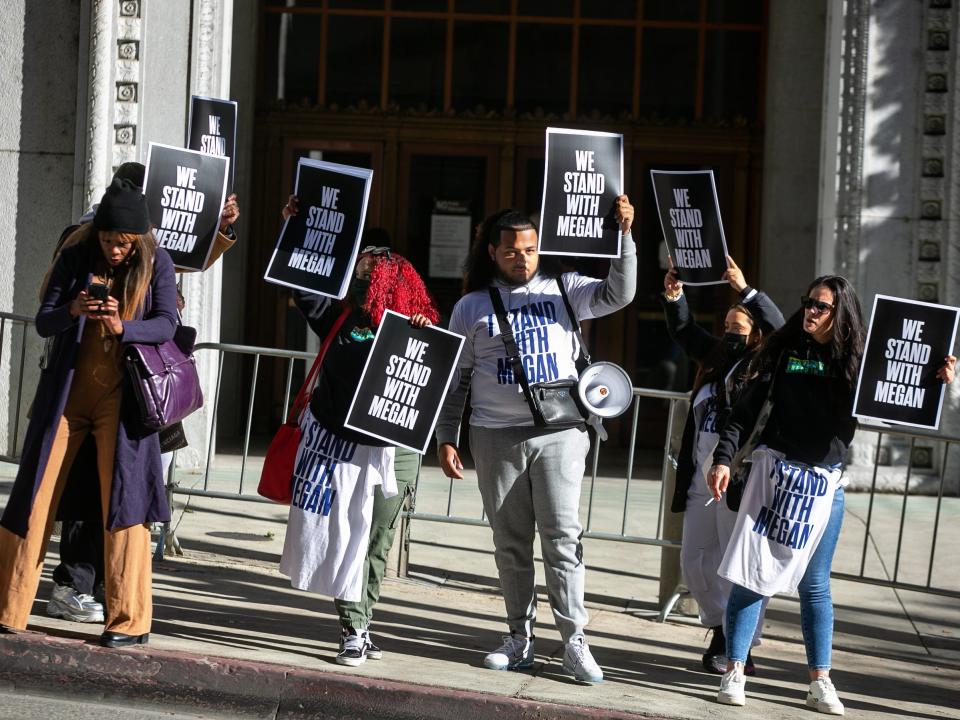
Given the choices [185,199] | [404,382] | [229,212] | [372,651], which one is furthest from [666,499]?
[185,199]

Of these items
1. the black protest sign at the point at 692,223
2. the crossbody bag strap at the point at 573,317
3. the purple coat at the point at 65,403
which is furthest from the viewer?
the black protest sign at the point at 692,223

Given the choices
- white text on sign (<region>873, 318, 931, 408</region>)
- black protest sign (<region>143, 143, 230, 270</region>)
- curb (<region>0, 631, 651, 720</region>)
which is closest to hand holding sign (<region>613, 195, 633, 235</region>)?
white text on sign (<region>873, 318, 931, 408</region>)

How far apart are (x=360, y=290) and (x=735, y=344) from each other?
1.89m

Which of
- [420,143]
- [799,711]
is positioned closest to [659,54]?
[420,143]

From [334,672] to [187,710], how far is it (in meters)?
0.61

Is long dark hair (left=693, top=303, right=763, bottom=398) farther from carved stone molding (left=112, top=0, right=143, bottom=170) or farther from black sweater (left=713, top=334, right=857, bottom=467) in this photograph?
carved stone molding (left=112, top=0, right=143, bottom=170)

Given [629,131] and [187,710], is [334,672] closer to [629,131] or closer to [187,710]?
[187,710]

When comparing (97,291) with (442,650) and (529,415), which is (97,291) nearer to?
(529,415)

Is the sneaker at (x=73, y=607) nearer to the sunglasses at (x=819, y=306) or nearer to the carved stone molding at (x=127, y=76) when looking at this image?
the sunglasses at (x=819, y=306)

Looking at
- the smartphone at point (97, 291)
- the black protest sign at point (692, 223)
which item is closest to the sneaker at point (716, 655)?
the black protest sign at point (692, 223)

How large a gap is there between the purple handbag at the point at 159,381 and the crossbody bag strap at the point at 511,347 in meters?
1.36

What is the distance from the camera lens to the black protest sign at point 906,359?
5.52 m

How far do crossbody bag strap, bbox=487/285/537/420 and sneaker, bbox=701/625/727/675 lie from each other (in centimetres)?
148

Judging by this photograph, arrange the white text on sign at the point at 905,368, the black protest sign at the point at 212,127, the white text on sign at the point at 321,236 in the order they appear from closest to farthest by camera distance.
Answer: the white text on sign at the point at 905,368 → the white text on sign at the point at 321,236 → the black protest sign at the point at 212,127
